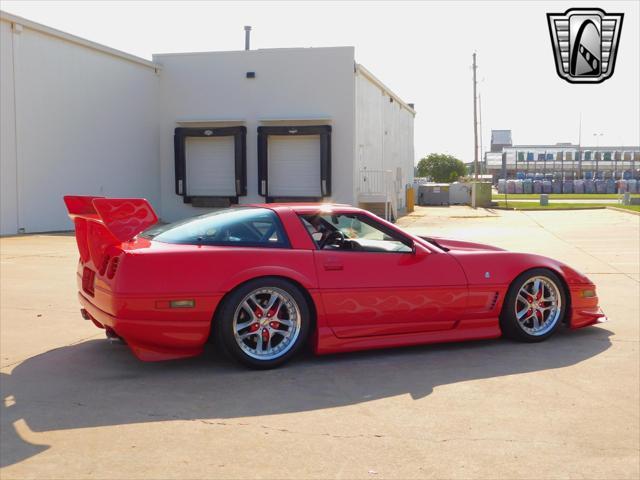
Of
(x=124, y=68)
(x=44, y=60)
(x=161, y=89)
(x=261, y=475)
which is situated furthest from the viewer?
(x=161, y=89)

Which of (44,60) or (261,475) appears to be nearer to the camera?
(261,475)

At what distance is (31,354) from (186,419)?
2223 mm

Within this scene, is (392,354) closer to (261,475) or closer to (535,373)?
(535,373)

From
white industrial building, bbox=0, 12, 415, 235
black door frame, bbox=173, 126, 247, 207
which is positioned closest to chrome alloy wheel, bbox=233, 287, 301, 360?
white industrial building, bbox=0, 12, 415, 235

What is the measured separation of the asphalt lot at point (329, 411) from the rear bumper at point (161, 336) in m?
0.18

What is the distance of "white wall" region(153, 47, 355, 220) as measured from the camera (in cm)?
2606

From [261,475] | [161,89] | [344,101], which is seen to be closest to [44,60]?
[161,89]

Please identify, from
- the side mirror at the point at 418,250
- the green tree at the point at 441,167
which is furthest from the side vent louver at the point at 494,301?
the green tree at the point at 441,167

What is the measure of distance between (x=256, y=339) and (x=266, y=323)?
0.47ft

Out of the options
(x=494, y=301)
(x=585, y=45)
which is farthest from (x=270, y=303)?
(x=585, y=45)

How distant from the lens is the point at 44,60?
21203mm

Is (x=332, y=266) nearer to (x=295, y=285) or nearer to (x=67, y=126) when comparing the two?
(x=295, y=285)

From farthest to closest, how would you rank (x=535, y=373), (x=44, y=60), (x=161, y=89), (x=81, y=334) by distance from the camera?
(x=161, y=89) → (x=44, y=60) → (x=81, y=334) → (x=535, y=373)

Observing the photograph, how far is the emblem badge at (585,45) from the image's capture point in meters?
9.16
